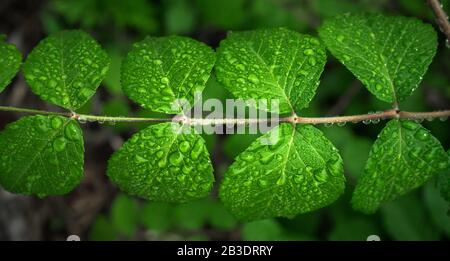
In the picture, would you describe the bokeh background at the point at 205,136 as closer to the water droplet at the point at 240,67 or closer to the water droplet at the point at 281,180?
the water droplet at the point at 240,67

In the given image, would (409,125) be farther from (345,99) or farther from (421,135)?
(345,99)

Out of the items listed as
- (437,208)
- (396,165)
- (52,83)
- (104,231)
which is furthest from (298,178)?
(104,231)

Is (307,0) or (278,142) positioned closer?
(278,142)

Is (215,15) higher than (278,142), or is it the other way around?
(278,142)
